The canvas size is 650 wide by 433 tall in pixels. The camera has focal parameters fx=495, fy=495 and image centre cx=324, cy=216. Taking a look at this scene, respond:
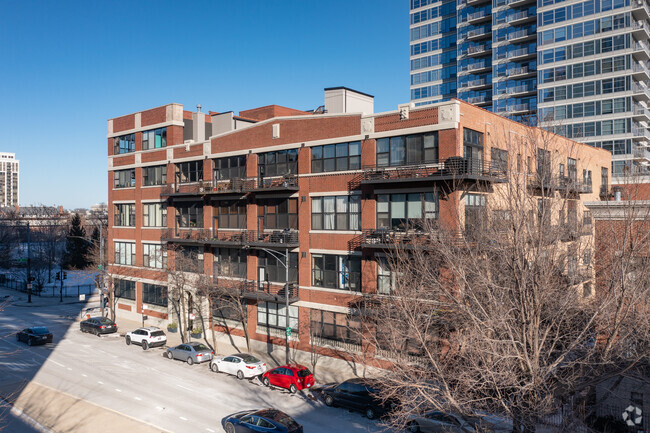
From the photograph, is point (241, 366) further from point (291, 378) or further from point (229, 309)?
point (229, 309)

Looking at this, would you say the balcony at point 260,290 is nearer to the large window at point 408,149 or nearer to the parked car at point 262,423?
the large window at point 408,149

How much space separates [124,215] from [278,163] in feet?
75.8

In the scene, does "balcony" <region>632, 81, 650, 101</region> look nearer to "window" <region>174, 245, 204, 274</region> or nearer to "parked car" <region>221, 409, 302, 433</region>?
"window" <region>174, 245, 204, 274</region>

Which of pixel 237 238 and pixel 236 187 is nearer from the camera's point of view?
pixel 236 187

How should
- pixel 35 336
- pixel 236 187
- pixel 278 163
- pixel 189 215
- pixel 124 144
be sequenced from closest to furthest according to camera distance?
pixel 278 163
pixel 236 187
pixel 35 336
pixel 189 215
pixel 124 144

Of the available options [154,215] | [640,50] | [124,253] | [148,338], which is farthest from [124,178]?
[640,50]

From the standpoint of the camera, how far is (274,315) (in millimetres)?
35094

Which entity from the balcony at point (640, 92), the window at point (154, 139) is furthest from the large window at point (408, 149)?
the balcony at point (640, 92)

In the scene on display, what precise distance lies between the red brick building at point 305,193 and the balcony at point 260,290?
4.4 inches

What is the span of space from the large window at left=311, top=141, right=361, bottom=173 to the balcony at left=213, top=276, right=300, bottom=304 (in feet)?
26.8

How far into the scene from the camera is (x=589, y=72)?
64125 mm

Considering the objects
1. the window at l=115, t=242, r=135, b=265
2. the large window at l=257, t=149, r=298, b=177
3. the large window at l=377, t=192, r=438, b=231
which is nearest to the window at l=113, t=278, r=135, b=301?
the window at l=115, t=242, r=135, b=265

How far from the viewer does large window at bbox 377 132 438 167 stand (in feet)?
90.2

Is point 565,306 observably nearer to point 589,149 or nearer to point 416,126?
point 416,126
